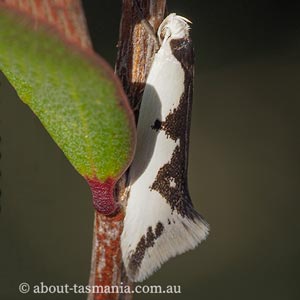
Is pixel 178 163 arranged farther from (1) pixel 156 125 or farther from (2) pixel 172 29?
(2) pixel 172 29

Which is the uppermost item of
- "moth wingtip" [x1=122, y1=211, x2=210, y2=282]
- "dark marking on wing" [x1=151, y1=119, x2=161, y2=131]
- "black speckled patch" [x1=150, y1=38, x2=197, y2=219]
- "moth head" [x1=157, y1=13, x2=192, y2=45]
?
"moth head" [x1=157, y1=13, x2=192, y2=45]

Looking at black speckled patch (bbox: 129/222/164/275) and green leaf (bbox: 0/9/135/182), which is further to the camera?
black speckled patch (bbox: 129/222/164/275)

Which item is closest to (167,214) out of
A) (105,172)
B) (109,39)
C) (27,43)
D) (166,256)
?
(166,256)

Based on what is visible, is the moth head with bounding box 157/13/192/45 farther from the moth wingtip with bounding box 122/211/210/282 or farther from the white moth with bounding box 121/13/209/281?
the moth wingtip with bounding box 122/211/210/282

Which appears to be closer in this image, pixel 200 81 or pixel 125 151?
pixel 125 151

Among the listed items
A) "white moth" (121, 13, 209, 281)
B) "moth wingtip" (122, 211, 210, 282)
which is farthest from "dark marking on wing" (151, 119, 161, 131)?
"moth wingtip" (122, 211, 210, 282)

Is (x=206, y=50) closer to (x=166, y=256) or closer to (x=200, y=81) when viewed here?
(x=200, y=81)
